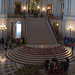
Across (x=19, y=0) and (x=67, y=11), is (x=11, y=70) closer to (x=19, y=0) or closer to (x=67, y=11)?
(x=67, y=11)

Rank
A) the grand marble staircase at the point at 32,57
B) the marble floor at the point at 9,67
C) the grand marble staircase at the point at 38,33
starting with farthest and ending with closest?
the grand marble staircase at the point at 38,33
the grand marble staircase at the point at 32,57
the marble floor at the point at 9,67

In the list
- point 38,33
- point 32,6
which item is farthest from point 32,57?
point 32,6

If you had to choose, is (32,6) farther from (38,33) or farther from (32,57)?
(32,57)

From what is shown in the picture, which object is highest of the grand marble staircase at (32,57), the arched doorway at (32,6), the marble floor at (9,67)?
the arched doorway at (32,6)

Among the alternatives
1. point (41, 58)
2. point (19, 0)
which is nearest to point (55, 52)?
point (41, 58)

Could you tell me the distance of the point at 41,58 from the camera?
1298cm

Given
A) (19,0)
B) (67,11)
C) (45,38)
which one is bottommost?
(45,38)

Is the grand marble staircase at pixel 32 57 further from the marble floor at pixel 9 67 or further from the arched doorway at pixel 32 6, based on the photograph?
the arched doorway at pixel 32 6

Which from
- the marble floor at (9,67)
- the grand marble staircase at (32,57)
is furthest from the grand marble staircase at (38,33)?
the marble floor at (9,67)

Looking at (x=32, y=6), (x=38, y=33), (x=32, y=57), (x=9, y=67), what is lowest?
(x=9, y=67)

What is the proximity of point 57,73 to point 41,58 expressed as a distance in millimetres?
3222

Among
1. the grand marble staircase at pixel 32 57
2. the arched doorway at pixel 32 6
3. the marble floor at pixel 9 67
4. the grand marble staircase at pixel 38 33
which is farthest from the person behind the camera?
the arched doorway at pixel 32 6

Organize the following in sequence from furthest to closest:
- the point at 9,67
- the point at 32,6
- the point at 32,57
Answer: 1. the point at 32,6
2. the point at 32,57
3. the point at 9,67

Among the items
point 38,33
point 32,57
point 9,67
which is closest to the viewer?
point 9,67
